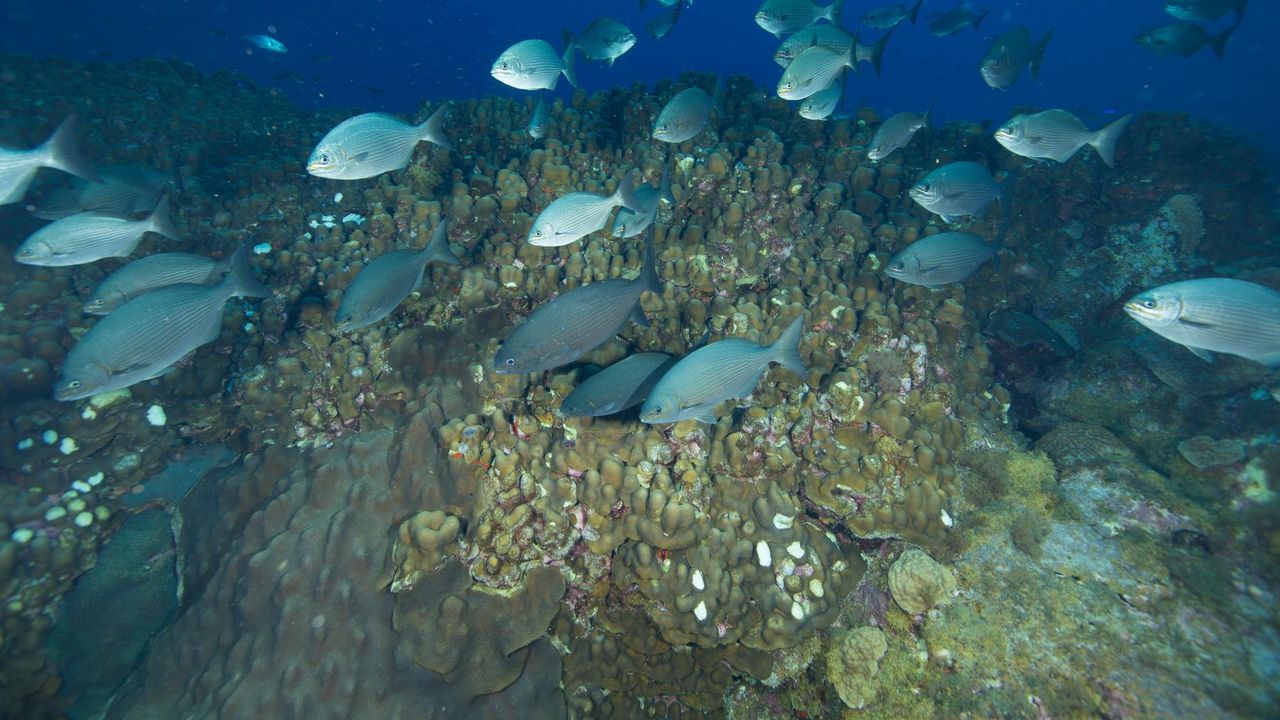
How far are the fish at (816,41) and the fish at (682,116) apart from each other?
170 cm

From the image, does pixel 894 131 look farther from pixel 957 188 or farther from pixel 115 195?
pixel 115 195

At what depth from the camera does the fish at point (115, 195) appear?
558cm

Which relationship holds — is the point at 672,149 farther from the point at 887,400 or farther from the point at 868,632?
the point at 868,632

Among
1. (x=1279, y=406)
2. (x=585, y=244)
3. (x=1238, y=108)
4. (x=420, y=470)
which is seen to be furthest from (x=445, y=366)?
(x=1238, y=108)

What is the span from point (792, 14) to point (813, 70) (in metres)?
2.27

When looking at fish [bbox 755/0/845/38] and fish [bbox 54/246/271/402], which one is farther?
fish [bbox 755/0/845/38]

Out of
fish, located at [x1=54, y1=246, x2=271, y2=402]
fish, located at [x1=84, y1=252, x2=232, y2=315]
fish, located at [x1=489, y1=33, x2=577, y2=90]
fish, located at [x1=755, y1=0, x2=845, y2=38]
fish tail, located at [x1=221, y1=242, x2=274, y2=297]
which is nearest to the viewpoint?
fish, located at [x1=54, y1=246, x2=271, y2=402]

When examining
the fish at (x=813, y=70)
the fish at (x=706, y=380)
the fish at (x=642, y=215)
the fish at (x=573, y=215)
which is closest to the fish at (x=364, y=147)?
the fish at (x=573, y=215)

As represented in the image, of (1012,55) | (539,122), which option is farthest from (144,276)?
(1012,55)

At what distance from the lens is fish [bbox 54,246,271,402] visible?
337 centimetres

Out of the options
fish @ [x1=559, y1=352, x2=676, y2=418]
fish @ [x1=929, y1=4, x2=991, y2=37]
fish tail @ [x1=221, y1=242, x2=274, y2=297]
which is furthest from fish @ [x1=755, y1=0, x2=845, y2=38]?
fish tail @ [x1=221, y1=242, x2=274, y2=297]

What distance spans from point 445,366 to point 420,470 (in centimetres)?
103

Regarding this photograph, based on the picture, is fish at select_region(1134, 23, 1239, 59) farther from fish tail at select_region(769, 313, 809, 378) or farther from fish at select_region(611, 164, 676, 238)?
fish tail at select_region(769, 313, 809, 378)

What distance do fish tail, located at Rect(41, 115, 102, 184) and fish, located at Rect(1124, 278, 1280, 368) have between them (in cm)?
829
